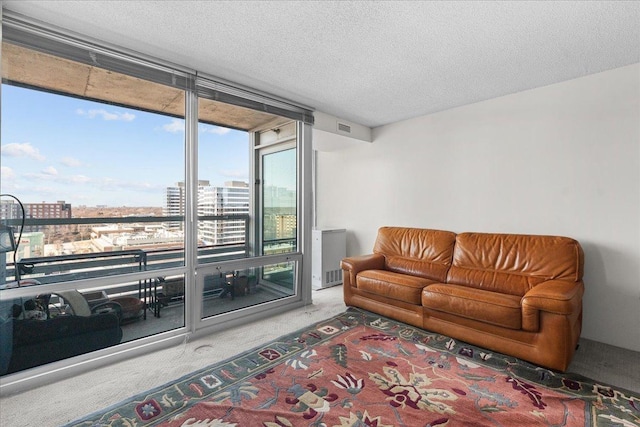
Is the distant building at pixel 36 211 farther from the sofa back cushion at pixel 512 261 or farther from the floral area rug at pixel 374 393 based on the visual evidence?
the sofa back cushion at pixel 512 261

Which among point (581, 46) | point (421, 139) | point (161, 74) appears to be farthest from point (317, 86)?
point (581, 46)

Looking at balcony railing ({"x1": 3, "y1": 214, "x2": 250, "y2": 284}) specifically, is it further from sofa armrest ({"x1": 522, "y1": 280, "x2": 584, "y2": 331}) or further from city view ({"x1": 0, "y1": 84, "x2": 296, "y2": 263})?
sofa armrest ({"x1": 522, "y1": 280, "x2": 584, "y2": 331})

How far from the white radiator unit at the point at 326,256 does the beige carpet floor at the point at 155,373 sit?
1442mm

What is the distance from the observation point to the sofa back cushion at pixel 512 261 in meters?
2.70

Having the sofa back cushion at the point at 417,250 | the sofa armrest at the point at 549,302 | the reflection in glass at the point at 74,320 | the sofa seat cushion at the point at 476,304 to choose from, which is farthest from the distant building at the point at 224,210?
the sofa armrest at the point at 549,302

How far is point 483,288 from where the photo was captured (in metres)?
3.01

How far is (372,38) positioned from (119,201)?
7.82 ft

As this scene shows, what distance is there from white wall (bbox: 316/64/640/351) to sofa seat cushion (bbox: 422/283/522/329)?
3.41 ft

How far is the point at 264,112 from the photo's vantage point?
337 centimetres

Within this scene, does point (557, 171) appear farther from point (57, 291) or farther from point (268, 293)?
point (57, 291)

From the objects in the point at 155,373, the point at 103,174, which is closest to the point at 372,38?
the point at 103,174

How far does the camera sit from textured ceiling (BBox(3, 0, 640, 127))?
Answer: 190 centimetres

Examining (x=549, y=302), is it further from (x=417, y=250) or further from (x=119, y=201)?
(x=119, y=201)

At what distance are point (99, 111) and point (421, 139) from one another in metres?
3.51
